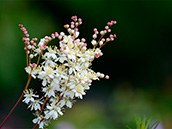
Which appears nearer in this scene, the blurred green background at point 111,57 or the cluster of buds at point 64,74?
the cluster of buds at point 64,74

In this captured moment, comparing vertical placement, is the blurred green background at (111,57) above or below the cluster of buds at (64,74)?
above

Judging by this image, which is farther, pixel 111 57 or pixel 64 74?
pixel 111 57

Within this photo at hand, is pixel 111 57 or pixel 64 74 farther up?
pixel 111 57

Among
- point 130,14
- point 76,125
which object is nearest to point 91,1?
point 130,14

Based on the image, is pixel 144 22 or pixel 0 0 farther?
pixel 144 22

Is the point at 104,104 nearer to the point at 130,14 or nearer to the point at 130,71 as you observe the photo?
the point at 130,71

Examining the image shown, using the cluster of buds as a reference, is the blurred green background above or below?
above

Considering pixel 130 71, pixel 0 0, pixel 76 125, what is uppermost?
pixel 130 71

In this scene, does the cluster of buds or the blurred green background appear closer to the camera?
the cluster of buds
